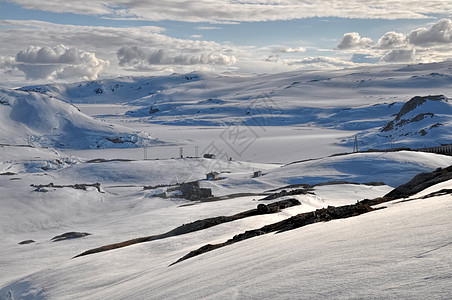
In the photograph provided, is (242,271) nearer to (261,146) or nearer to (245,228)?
(245,228)

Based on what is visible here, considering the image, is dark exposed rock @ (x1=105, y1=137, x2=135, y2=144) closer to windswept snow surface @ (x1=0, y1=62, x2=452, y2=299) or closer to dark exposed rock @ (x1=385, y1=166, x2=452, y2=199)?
windswept snow surface @ (x1=0, y1=62, x2=452, y2=299)

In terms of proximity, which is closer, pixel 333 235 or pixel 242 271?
pixel 242 271

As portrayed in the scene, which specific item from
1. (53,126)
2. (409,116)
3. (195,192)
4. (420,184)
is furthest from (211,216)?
(53,126)

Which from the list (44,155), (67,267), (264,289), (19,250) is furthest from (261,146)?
(264,289)

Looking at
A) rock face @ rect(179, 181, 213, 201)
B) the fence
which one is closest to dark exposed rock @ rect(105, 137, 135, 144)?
the fence

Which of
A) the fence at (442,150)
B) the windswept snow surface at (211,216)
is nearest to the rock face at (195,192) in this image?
the windswept snow surface at (211,216)

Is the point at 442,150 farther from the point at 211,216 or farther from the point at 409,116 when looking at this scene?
the point at 211,216

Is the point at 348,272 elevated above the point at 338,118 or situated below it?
above

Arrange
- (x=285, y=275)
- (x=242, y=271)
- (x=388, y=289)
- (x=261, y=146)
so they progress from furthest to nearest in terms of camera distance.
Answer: (x=261, y=146) → (x=242, y=271) → (x=285, y=275) → (x=388, y=289)
